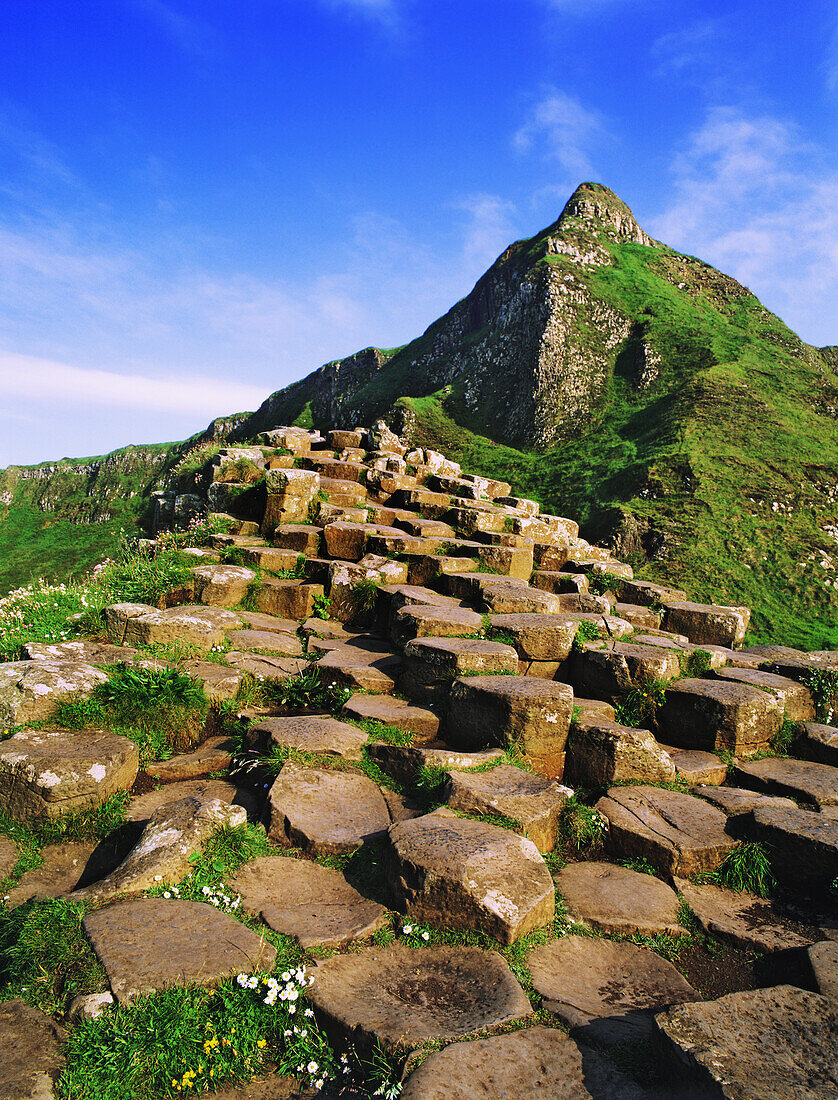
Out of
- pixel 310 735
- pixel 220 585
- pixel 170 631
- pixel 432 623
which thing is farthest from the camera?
pixel 220 585

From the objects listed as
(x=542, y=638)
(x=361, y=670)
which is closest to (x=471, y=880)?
(x=361, y=670)

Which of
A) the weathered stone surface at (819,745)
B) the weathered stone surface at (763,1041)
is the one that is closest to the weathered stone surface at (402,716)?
the weathered stone surface at (763,1041)

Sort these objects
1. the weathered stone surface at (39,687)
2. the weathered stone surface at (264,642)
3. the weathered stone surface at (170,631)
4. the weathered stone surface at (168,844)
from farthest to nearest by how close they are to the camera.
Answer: the weathered stone surface at (264,642) < the weathered stone surface at (170,631) < the weathered stone surface at (39,687) < the weathered stone surface at (168,844)

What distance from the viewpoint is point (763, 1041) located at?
242cm

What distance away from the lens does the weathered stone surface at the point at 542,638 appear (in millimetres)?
6641

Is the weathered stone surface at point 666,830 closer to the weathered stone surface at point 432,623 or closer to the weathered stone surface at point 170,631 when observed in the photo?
the weathered stone surface at point 432,623

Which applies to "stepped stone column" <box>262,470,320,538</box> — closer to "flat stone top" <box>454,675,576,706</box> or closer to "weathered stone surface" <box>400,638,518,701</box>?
"weathered stone surface" <box>400,638,518,701</box>

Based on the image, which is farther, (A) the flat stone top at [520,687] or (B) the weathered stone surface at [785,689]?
(B) the weathered stone surface at [785,689]

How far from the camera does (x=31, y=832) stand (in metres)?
3.89

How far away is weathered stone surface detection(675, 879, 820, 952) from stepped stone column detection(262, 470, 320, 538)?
9.02 meters

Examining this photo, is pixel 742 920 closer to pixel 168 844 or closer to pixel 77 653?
pixel 168 844

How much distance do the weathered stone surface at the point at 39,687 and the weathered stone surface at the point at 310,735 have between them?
57.6 inches

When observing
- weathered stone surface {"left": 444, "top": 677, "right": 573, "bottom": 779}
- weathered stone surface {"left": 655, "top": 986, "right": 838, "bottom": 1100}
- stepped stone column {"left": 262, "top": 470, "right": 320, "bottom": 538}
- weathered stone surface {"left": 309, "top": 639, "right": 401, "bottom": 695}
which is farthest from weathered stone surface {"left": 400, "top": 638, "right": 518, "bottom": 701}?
stepped stone column {"left": 262, "top": 470, "right": 320, "bottom": 538}

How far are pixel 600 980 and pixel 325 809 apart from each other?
2.09 meters
